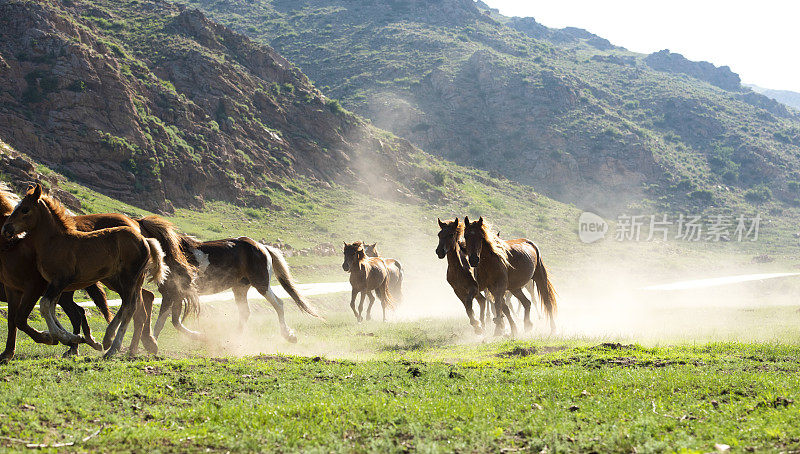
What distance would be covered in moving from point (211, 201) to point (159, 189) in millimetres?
Result: 5143

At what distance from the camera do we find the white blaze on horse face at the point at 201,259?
13.7 m

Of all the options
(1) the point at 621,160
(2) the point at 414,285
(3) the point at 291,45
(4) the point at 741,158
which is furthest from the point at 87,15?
(4) the point at 741,158

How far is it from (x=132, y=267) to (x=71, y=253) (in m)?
0.98

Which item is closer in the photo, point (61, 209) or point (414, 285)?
point (61, 209)

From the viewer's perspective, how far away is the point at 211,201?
46938 mm

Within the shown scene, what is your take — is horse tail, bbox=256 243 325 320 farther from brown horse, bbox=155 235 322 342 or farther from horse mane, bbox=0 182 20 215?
horse mane, bbox=0 182 20 215

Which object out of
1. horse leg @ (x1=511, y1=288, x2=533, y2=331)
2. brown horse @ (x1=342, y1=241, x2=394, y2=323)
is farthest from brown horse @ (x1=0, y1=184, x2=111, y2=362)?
brown horse @ (x1=342, y1=241, x2=394, y2=323)

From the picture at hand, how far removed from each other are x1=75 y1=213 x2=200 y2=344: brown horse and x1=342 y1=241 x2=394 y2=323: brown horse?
8.46m

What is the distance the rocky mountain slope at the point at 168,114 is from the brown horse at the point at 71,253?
3345cm

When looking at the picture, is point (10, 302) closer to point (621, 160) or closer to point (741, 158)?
point (621, 160)

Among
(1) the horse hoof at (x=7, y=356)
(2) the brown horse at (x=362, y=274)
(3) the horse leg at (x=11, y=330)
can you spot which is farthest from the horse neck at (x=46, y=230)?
(2) the brown horse at (x=362, y=274)

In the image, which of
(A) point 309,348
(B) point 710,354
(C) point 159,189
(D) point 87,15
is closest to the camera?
(B) point 710,354

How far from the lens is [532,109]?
10175 centimetres

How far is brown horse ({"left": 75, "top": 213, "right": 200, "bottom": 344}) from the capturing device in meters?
10.5
